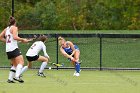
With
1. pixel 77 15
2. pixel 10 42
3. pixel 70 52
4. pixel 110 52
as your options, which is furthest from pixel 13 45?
pixel 77 15

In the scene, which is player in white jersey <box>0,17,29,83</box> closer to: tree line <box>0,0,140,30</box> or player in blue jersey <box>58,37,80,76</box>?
player in blue jersey <box>58,37,80,76</box>

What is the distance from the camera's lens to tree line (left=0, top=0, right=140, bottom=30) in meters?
39.7

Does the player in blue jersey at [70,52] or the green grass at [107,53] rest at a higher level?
the player in blue jersey at [70,52]

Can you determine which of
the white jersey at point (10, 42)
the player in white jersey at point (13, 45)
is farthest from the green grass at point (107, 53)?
the white jersey at point (10, 42)

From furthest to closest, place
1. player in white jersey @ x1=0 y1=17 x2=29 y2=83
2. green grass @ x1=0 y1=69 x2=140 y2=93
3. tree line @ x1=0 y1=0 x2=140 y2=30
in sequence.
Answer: tree line @ x1=0 y1=0 x2=140 y2=30, player in white jersey @ x1=0 y1=17 x2=29 y2=83, green grass @ x1=0 y1=69 x2=140 y2=93

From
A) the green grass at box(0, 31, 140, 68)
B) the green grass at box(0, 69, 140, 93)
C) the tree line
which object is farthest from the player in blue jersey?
the tree line

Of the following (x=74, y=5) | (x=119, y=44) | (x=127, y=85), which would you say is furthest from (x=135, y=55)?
(x=74, y=5)

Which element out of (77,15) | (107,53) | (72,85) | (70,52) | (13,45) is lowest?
(107,53)

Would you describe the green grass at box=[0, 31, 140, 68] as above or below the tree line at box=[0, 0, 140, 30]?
below

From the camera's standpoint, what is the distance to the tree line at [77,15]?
39.7 metres

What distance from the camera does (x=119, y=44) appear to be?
87.2 ft

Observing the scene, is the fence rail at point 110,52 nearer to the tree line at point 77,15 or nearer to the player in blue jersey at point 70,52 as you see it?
the player in blue jersey at point 70,52

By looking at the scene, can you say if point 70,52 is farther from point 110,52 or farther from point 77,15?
point 77,15

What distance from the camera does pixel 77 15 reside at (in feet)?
134
